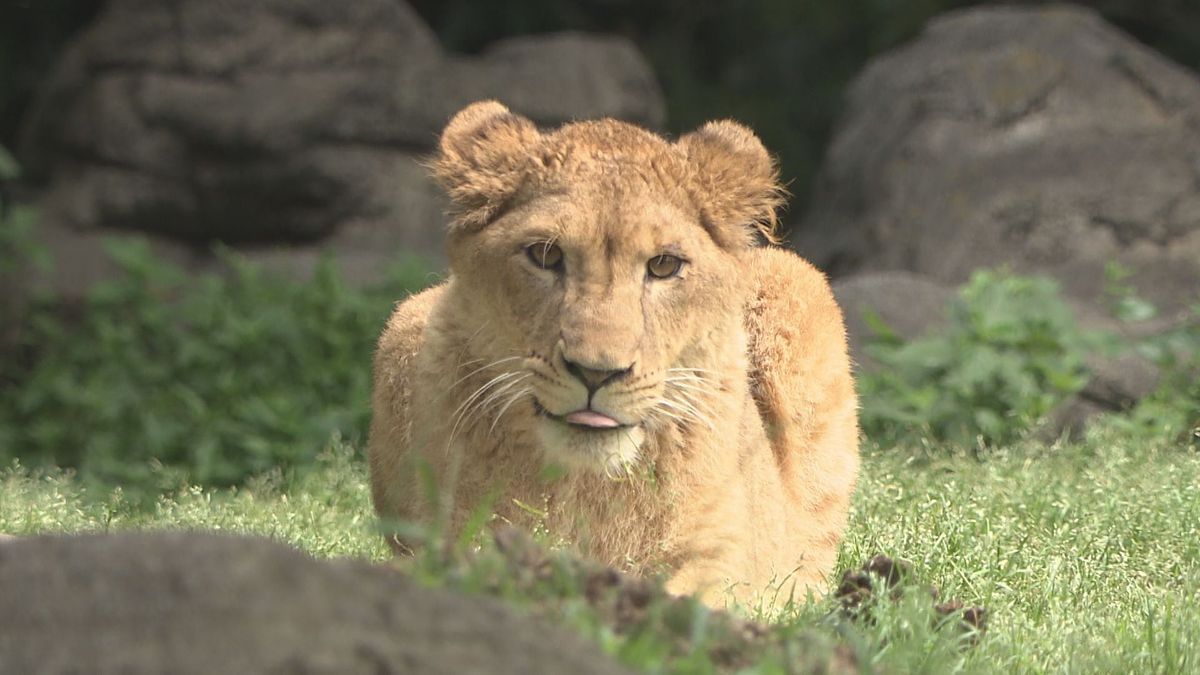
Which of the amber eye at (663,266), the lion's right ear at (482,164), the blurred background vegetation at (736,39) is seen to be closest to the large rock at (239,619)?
the amber eye at (663,266)

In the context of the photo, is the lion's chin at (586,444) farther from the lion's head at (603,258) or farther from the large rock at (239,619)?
the large rock at (239,619)

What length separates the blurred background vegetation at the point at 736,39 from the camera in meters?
11.7

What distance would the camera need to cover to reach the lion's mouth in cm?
387

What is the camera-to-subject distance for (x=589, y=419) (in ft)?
12.7

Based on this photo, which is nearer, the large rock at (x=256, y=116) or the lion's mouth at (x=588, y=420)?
the lion's mouth at (x=588, y=420)

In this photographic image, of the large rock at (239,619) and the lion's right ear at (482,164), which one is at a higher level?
the lion's right ear at (482,164)

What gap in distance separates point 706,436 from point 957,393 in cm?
305

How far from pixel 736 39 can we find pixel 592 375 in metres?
9.30

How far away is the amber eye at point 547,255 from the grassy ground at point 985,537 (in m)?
1.03

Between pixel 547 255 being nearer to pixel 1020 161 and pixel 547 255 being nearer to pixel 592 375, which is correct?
pixel 592 375

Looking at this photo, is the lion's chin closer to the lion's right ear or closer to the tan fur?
the tan fur

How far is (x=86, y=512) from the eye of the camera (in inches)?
211

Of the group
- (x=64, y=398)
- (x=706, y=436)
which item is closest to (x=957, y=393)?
(x=706, y=436)

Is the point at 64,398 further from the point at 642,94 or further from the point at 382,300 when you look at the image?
the point at 642,94
